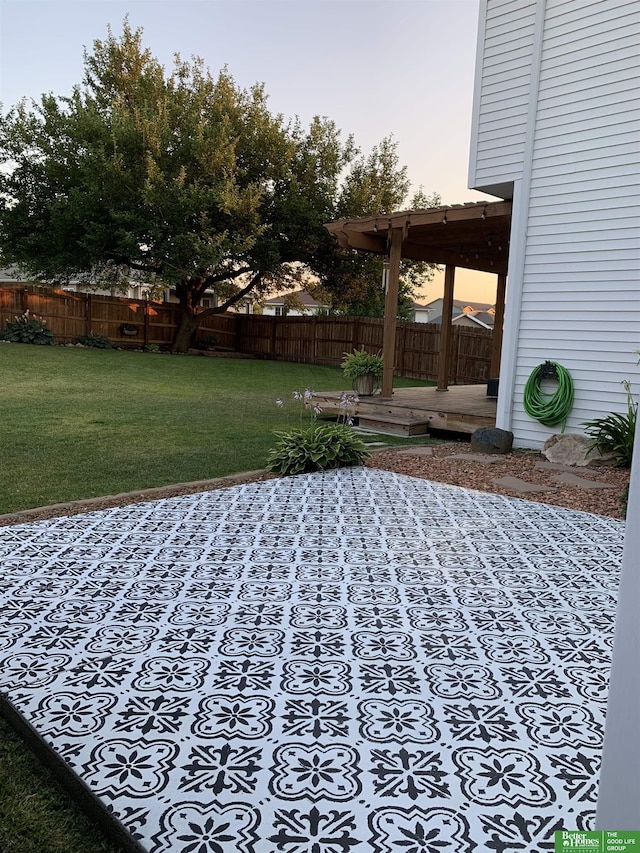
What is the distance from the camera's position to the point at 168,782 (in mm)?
1562

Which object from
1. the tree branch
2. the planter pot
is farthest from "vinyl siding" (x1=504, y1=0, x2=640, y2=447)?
the tree branch

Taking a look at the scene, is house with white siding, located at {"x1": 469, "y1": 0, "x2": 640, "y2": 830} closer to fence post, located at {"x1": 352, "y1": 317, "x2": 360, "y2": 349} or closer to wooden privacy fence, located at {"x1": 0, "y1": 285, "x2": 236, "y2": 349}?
fence post, located at {"x1": 352, "y1": 317, "x2": 360, "y2": 349}

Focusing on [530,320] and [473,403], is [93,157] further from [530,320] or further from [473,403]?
[530,320]

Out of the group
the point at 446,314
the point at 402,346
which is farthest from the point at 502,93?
the point at 402,346

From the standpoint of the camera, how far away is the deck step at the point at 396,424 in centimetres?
732

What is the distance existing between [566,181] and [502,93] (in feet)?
4.07

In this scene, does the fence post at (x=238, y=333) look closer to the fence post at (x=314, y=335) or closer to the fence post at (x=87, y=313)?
the fence post at (x=314, y=335)

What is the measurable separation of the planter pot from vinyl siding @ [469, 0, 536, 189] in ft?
9.23

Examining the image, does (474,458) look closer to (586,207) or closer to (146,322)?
(586,207)

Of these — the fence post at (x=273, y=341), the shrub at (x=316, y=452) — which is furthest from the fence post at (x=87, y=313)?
the shrub at (x=316, y=452)

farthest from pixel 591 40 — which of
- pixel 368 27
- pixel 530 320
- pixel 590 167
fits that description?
pixel 368 27

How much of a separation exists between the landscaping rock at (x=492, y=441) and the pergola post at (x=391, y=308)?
2.03 meters

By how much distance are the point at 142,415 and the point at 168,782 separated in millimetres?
6635

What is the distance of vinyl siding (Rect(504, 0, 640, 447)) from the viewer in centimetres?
564
